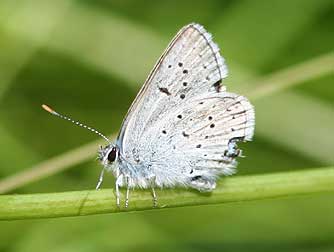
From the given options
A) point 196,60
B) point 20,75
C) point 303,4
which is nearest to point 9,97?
point 20,75

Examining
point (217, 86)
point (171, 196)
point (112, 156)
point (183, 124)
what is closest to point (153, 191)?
point (171, 196)

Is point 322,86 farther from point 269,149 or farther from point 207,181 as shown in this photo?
point 207,181

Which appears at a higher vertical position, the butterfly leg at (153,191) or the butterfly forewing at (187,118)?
the butterfly forewing at (187,118)

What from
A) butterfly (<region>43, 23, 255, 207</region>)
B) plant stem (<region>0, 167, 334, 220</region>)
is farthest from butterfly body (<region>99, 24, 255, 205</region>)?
plant stem (<region>0, 167, 334, 220</region>)

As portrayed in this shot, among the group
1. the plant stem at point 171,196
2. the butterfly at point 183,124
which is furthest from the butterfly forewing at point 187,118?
the plant stem at point 171,196

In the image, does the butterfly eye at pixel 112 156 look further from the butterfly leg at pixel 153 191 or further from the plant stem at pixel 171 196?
the plant stem at pixel 171 196

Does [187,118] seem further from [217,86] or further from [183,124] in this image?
[217,86]

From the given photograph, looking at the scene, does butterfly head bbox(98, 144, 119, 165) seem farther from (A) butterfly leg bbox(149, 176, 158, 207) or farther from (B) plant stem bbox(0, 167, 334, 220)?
(B) plant stem bbox(0, 167, 334, 220)
